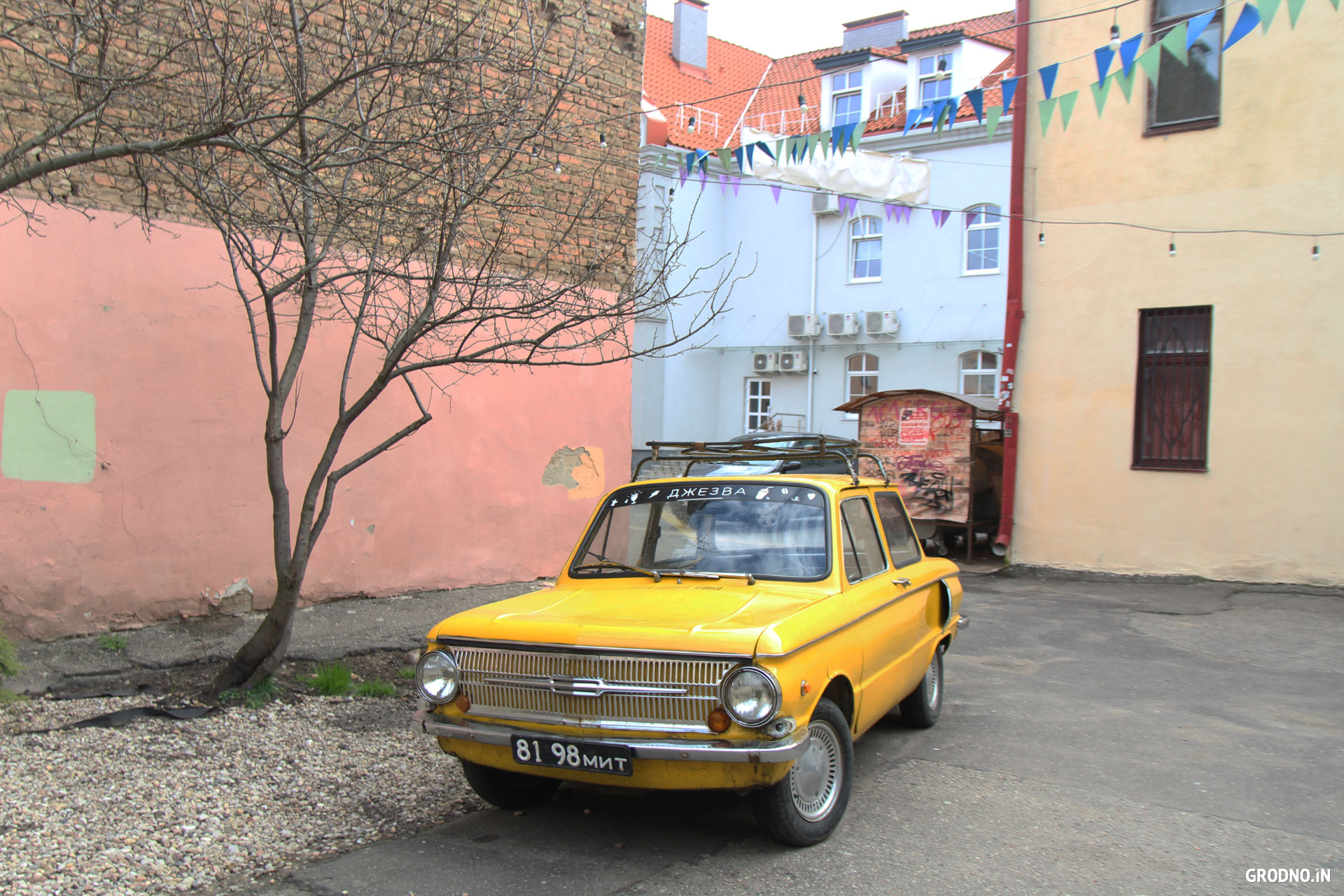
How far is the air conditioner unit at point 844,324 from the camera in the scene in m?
25.1

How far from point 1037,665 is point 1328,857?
12.5 ft

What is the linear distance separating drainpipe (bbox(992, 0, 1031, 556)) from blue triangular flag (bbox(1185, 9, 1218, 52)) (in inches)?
97.3

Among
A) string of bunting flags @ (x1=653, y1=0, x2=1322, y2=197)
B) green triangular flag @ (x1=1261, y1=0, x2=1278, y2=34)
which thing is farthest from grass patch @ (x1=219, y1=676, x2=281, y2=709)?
green triangular flag @ (x1=1261, y1=0, x2=1278, y2=34)

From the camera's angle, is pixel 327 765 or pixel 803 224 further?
pixel 803 224

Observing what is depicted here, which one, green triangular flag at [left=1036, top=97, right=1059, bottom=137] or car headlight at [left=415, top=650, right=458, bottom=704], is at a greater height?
green triangular flag at [left=1036, top=97, right=1059, bottom=137]

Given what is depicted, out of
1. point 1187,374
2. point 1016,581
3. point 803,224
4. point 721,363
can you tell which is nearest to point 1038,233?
point 1187,374

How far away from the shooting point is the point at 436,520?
30.3ft

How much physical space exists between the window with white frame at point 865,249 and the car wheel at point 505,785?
2216cm

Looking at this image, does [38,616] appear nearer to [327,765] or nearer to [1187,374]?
[327,765]

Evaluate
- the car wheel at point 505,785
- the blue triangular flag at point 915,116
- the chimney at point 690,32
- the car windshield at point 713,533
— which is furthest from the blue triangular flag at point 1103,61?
the chimney at point 690,32

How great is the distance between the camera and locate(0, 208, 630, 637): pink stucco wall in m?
6.80

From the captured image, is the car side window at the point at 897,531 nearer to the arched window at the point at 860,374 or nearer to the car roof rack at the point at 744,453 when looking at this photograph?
the car roof rack at the point at 744,453
